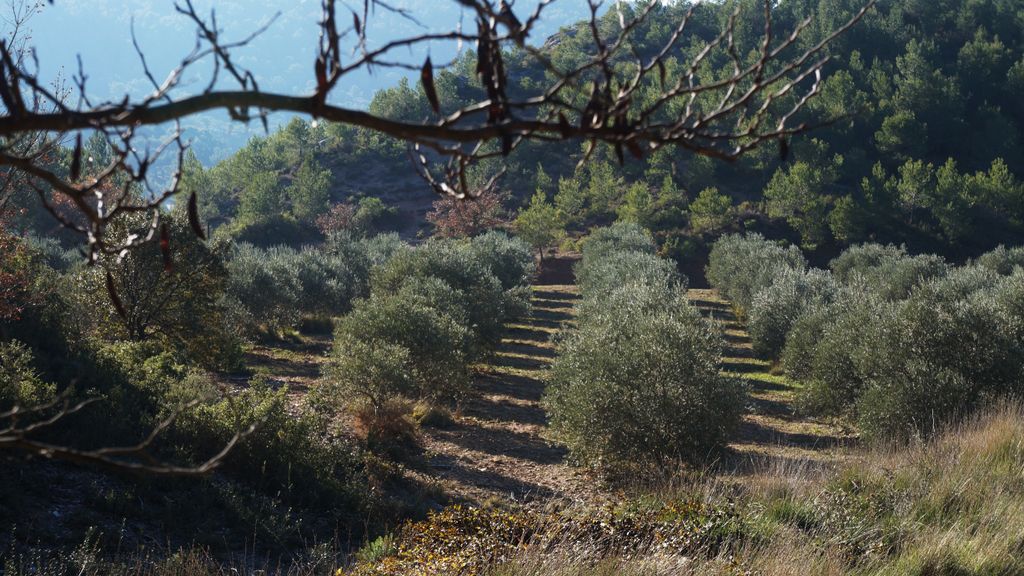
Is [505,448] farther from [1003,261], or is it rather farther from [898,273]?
[1003,261]

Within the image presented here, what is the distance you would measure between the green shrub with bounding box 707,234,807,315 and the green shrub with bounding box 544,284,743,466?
18.3 m

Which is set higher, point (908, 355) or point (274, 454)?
point (908, 355)

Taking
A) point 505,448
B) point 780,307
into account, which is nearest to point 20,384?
point 505,448

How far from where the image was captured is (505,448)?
47.9ft

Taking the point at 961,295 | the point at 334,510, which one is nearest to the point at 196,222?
the point at 334,510

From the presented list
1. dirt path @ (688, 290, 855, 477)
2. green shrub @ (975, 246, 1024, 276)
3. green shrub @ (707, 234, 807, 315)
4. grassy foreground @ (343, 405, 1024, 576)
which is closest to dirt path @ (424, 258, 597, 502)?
grassy foreground @ (343, 405, 1024, 576)

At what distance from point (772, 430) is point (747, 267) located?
1886cm

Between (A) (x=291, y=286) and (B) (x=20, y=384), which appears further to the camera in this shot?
(A) (x=291, y=286)

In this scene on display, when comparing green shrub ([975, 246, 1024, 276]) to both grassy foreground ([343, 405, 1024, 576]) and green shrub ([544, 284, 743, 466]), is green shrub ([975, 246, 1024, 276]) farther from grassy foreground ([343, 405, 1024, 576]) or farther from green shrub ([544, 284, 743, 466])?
grassy foreground ([343, 405, 1024, 576])

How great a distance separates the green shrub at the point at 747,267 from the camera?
32500 millimetres

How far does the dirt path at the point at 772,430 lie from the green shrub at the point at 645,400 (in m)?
0.81

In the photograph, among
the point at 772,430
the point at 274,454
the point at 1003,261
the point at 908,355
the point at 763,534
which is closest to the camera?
the point at 763,534

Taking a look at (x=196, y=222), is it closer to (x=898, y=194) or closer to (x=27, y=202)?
(x=27, y=202)

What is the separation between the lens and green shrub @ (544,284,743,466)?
1217cm
